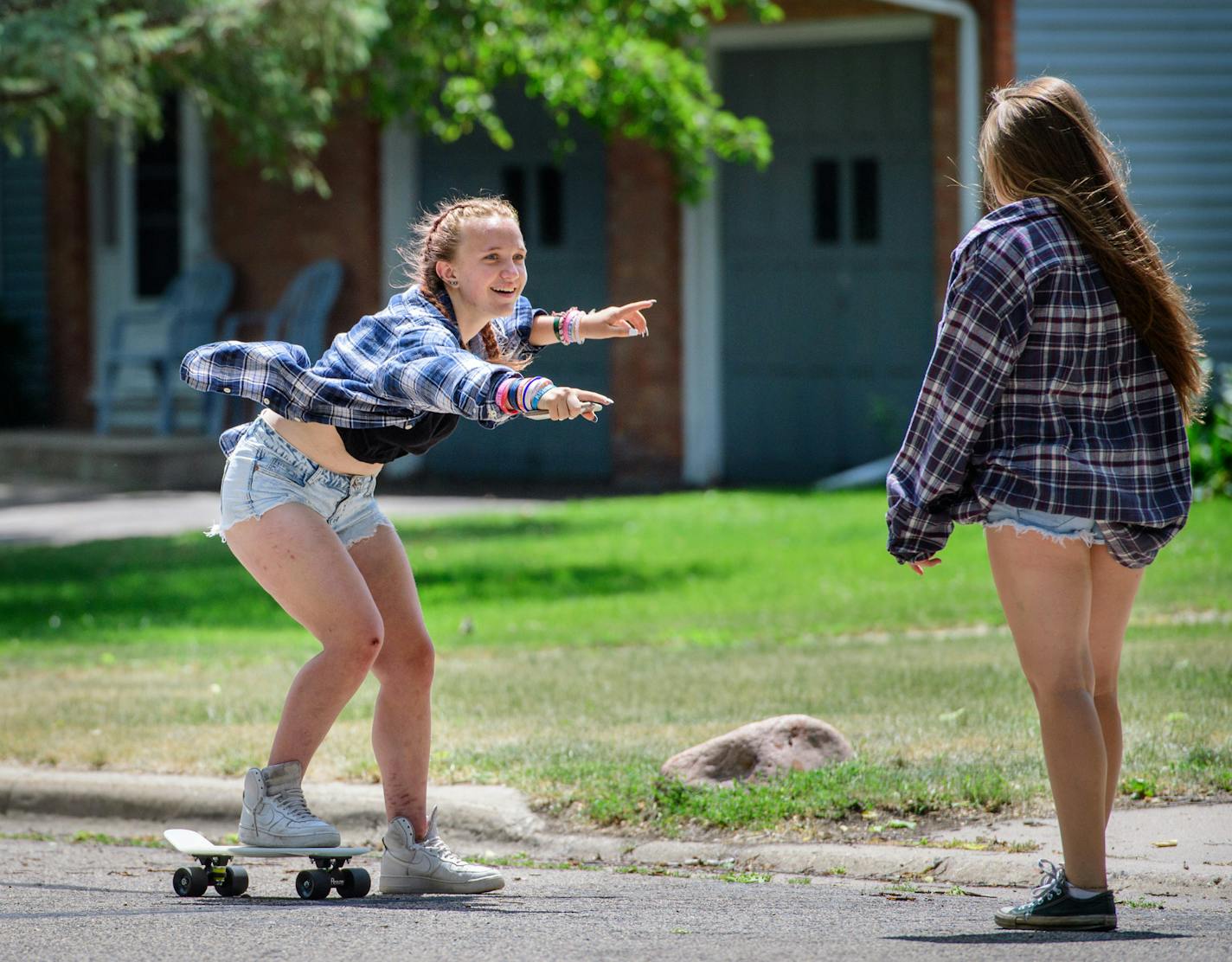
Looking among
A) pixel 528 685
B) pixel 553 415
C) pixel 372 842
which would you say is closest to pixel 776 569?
pixel 528 685

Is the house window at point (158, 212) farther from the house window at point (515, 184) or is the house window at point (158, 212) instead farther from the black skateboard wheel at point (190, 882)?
the black skateboard wheel at point (190, 882)

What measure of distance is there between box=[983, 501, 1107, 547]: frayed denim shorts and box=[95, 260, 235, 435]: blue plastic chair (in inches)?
609

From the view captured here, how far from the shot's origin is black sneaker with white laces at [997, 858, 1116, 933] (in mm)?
4301

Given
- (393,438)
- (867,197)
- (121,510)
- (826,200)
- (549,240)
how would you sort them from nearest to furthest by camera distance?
(393,438) < (121,510) < (867,197) < (826,200) < (549,240)

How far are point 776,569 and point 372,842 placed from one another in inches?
244

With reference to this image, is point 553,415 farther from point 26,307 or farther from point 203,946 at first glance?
point 26,307

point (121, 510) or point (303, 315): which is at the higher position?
point (303, 315)

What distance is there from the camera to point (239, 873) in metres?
5.09

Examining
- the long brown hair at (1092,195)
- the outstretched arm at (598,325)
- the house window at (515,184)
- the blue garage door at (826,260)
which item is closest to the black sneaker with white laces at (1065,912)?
the long brown hair at (1092,195)

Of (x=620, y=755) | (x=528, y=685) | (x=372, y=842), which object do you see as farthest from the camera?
(x=528, y=685)

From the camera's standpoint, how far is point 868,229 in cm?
1728

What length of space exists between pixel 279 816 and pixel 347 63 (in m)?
9.02

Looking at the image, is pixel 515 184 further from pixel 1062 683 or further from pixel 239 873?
pixel 1062 683

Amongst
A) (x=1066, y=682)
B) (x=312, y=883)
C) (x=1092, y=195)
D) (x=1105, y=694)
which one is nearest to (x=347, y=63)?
(x=312, y=883)
